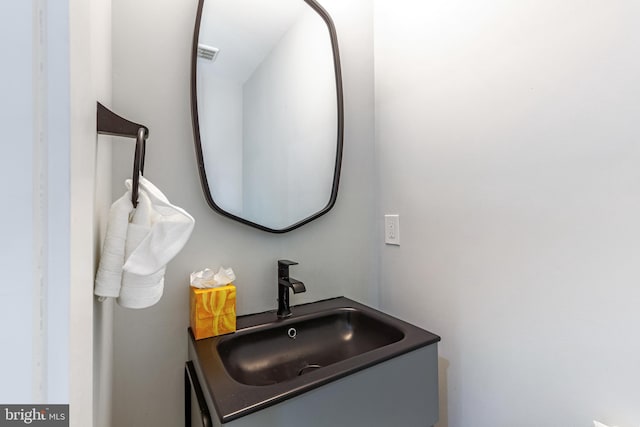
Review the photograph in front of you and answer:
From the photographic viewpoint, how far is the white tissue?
0.85 metres

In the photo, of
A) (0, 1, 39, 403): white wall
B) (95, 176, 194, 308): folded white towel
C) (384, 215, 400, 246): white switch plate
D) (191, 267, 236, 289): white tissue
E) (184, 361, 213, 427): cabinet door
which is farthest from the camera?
(384, 215, 400, 246): white switch plate

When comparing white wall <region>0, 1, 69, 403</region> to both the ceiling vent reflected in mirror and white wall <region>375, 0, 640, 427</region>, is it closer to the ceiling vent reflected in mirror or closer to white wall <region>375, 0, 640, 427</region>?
the ceiling vent reflected in mirror

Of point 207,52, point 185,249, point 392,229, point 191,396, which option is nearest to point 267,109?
point 207,52

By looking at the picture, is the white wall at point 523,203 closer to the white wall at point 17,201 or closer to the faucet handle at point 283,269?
the faucet handle at point 283,269

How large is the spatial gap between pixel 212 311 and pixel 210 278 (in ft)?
0.32

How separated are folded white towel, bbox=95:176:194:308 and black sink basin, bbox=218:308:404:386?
0.43m

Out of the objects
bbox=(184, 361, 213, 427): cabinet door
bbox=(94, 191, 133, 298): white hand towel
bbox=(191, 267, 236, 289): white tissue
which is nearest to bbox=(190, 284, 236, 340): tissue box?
bbox=(191, 267, 236, 289): white tissue

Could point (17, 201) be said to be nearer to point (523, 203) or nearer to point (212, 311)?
point (212, 311)

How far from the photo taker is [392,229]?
1.22m

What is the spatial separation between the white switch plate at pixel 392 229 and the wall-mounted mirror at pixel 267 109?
0.91 ft

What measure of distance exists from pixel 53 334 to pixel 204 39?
0.96 metres

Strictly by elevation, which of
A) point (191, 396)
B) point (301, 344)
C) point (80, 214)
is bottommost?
point (191, 396)

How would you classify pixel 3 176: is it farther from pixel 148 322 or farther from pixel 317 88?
pixel 317 88

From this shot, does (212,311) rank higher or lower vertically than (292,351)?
higher
